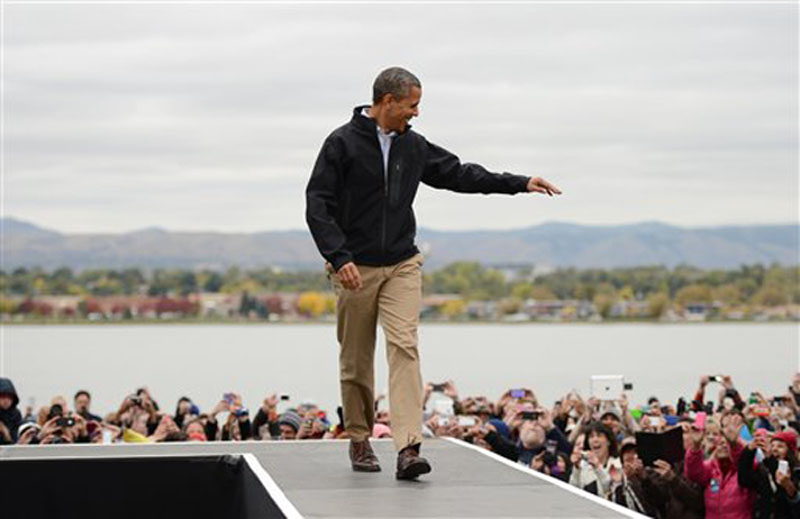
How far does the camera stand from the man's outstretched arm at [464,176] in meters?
9.80

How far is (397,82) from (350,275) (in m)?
0.96

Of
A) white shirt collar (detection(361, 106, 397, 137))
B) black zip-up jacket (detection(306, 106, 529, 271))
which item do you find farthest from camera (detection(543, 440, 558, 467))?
white shirt collar (detection(361, 106, 397, 137))

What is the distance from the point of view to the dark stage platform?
871cm

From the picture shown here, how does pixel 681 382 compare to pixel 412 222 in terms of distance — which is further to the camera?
pixel 681 382

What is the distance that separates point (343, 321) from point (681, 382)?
61.2 meters

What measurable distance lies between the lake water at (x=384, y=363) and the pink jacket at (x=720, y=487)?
2378 cm

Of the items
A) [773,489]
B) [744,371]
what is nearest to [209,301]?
[744,371]

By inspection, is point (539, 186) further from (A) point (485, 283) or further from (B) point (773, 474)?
(A) point (485, 283)

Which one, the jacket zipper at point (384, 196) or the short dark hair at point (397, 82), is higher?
the short dark hair at point (397, 82)

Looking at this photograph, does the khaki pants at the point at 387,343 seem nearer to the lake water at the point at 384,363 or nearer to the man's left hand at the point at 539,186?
the man's left hand at the point at 539,186

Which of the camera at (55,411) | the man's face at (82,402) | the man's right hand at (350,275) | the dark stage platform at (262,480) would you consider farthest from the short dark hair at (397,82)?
the man's face at (82,402)

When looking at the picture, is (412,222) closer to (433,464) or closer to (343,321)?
(343,321)

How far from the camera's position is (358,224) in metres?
9.59

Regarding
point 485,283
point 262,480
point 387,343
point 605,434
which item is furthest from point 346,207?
point 485,283
